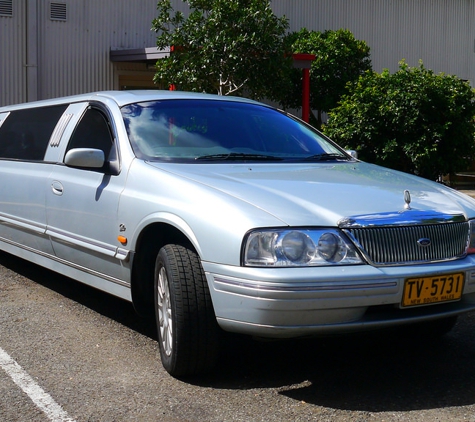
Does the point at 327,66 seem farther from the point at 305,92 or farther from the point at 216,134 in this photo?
the point at 216,134

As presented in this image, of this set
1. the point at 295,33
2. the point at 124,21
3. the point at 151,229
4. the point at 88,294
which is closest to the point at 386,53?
the point at 295,33

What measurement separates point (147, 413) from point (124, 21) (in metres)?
16.2

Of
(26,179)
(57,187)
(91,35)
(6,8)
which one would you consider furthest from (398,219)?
(91,35)

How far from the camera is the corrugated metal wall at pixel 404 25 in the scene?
21828 millimetres

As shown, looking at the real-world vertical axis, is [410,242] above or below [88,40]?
below

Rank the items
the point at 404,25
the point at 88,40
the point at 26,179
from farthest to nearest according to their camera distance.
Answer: the point at 404,25
the point at 88,40
the point at 26,179

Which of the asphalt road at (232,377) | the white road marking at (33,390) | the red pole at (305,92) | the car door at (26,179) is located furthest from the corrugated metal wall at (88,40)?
the white road marking at (33,390)

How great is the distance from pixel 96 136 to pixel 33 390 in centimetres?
195

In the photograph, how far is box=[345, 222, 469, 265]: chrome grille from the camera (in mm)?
3748

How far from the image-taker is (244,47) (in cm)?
1303

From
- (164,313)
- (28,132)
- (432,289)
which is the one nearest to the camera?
(432,289)

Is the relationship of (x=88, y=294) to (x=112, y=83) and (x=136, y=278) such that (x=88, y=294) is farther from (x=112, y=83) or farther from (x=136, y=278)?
(x=112, y=83)

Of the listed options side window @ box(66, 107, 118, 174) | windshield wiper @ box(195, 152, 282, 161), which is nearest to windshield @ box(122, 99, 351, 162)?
windshield wiper @ box(195, 152, 282, 161)

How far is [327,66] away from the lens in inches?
749
